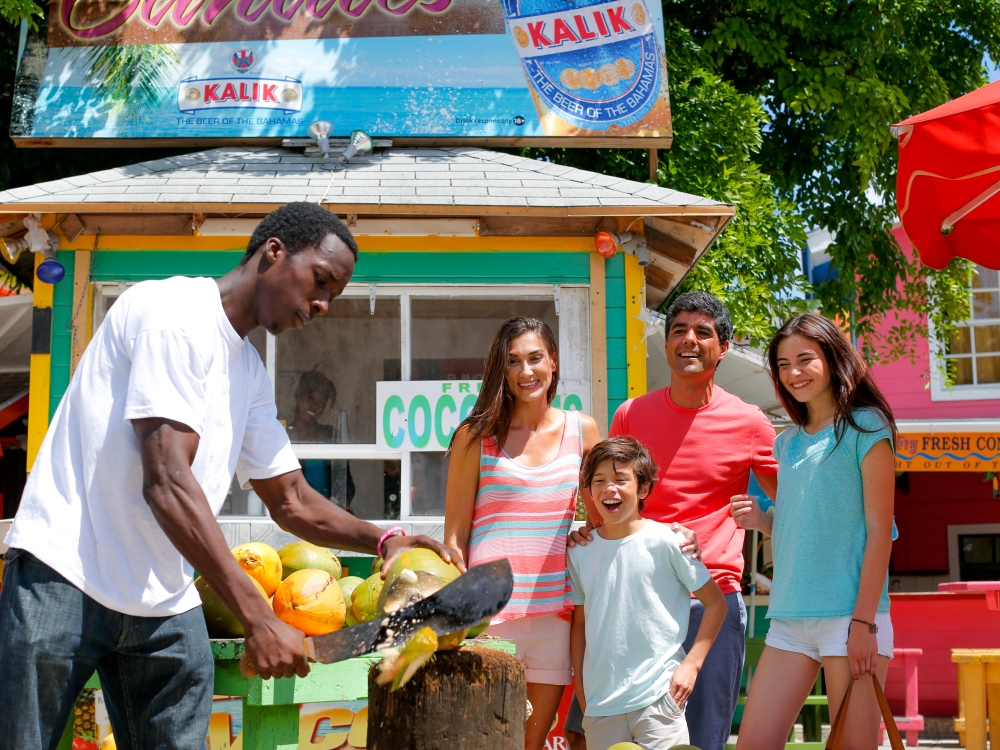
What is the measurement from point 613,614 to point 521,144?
5173mm

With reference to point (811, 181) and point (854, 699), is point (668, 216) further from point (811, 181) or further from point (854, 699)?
point (811, 181)

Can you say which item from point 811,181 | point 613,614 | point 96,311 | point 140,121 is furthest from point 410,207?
point 811,181

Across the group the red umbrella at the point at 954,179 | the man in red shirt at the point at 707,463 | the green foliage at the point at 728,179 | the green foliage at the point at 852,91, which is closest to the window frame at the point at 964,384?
the green foliage at the point at 852,91

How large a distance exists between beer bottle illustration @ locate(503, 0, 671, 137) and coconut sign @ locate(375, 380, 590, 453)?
8.02ft

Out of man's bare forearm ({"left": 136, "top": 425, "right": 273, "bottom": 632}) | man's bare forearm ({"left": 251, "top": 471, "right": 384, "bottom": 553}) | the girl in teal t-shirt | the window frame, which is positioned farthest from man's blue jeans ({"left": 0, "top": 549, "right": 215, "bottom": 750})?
the window frame

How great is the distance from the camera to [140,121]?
7.98m

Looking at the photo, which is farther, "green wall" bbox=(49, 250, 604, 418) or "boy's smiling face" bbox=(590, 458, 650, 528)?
"green wall" bbox=(49, 250, 604, 418)

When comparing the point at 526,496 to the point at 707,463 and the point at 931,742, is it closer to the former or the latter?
the point at 707,463

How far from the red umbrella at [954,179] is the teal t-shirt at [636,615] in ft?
5.56

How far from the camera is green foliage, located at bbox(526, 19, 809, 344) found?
30.5 ft

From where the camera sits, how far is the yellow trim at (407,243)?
677 centimetres

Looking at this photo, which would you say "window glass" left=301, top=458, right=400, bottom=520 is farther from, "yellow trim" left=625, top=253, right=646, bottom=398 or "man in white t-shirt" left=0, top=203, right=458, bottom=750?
"man in white t-shirt" left=0, top=203, right=458, bottom=750

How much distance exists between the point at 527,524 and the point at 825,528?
3.46 feet

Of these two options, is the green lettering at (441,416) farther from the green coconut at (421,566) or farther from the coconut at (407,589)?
the coconut at (407,589)
